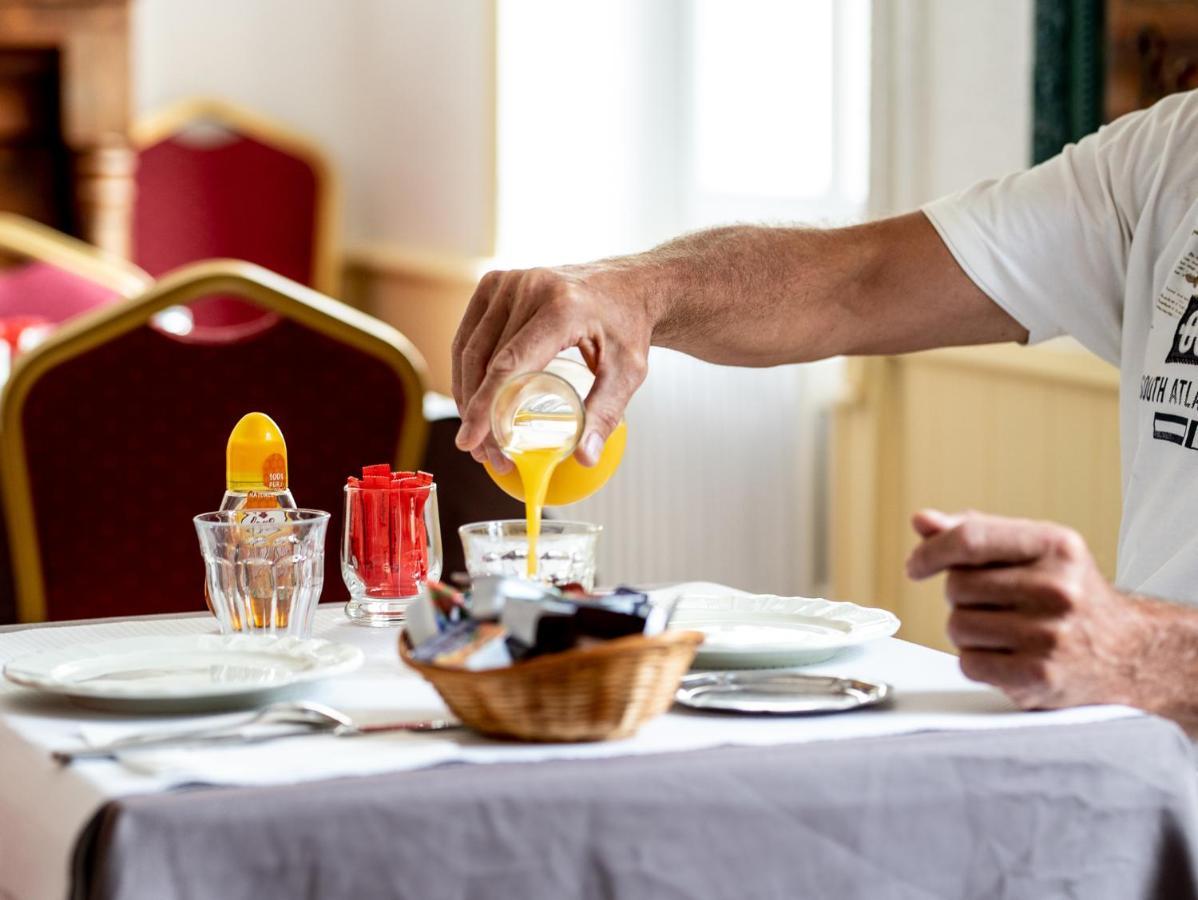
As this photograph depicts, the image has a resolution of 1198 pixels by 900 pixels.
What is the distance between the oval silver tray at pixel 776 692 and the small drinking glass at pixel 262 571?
0.29 metres

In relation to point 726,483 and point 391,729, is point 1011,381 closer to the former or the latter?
point 726,483

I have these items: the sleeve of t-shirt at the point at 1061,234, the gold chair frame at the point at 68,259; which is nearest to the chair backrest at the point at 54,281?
the gold chair frame at the point at 68,259

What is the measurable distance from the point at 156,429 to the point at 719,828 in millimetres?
1426

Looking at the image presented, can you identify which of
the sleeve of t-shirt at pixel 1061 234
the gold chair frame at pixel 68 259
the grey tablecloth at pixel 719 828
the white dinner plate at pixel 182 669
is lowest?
the grey tablecloth at pixel 719 828

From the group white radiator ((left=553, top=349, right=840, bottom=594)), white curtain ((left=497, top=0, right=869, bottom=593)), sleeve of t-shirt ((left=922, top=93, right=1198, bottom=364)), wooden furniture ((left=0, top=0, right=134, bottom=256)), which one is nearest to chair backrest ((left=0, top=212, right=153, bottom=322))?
wooden furniture ((left=0, top=0, right=134, bottom=256))

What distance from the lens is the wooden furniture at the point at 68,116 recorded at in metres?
4.22

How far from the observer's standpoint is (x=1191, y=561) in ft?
4.91

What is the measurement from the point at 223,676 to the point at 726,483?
259 centimetres

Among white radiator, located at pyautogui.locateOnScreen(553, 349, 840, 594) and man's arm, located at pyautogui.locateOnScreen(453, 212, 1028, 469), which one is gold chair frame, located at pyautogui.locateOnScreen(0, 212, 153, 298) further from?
man's arm, located at pyautogui.locateOnScreen(453, 212, 1028, 469)

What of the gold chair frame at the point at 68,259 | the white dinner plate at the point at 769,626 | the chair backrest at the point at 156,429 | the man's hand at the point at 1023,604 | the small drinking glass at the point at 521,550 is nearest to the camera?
the man's hand at the point at 1023,604

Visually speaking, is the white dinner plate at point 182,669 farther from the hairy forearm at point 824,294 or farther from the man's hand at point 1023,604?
the hairy forearm at point 824,294

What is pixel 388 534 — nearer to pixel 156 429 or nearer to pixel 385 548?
pixel 385 548

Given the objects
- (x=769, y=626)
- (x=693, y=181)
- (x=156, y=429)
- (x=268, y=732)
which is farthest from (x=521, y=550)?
(x=693, y=181)

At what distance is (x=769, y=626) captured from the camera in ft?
4.24
